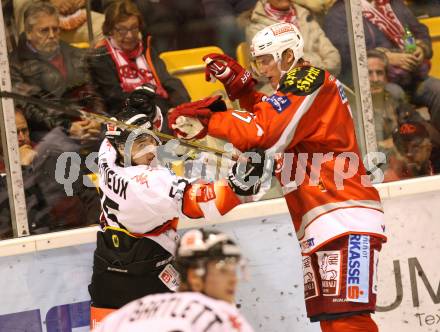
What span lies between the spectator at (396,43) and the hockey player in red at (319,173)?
3.49ft

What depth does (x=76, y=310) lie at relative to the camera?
5590 millimetres

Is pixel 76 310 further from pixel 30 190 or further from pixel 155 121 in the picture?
pixel 155 121

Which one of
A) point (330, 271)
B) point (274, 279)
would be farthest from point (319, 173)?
point (274, 279)

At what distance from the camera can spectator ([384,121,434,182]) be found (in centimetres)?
585

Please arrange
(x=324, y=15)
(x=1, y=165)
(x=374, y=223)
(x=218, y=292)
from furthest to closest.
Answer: (x=324, y=15) < (x=1, y=165) < (x=374, y=223) < (x=218, y=292)

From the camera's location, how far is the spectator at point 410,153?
5.85 metres

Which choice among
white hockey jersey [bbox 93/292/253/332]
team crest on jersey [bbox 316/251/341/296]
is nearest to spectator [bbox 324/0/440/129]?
team crest on jersey [bbox 316/251/341/296]

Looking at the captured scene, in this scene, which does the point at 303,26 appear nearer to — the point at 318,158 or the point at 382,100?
the point at 382,100

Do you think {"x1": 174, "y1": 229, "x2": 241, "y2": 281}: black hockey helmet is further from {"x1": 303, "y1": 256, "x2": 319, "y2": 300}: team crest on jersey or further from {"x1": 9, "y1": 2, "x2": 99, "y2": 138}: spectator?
{"x1": 9, "y1": 2, "x2": 99, "y2": 138}: spectator

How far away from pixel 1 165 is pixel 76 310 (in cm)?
81

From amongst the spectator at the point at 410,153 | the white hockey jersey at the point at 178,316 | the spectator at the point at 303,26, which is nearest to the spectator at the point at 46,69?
the spectator at the point at 303,26

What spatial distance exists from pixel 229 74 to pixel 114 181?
0.77m

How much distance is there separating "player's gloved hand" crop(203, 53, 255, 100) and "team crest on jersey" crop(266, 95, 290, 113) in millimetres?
581

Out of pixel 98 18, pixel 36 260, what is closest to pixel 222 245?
pixel 36 260
